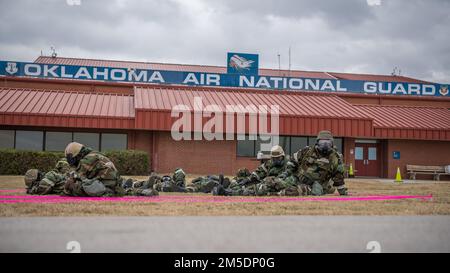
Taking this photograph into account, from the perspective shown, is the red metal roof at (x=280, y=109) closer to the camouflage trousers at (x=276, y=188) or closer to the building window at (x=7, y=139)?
the building window at (x=7, y=139)

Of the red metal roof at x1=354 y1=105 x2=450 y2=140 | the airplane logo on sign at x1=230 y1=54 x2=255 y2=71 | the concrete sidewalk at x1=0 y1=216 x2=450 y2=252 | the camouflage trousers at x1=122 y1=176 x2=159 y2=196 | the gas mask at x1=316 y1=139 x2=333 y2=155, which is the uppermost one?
the airplane logo on sign at x1=230 y1=54 x2=255 y2=71

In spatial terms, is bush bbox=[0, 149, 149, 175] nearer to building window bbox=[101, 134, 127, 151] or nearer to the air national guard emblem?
building window bbox=[101, 134, 127, 151]

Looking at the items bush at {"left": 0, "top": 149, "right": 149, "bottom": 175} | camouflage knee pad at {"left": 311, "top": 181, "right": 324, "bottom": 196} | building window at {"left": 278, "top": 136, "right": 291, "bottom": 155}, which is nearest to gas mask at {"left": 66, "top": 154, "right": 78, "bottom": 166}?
camouflage knee pad at {"left": 311, "top": 181, "right": 324, "bottom": 196}

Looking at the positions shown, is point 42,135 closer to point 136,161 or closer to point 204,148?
point 136,161

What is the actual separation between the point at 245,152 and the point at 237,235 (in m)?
24.1

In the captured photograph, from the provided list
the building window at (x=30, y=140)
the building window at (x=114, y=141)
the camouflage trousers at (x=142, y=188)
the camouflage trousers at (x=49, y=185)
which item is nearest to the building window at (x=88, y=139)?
the building window at (x=114, y=141)

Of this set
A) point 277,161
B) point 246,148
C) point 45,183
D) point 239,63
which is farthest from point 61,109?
point 277,161

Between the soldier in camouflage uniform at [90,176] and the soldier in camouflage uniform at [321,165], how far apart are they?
449 cm

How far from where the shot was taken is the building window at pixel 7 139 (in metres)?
27.5

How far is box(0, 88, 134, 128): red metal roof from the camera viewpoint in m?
26.3

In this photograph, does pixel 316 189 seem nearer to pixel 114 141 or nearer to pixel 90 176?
pixel 90 176

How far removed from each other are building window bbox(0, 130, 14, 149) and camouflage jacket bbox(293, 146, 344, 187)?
19911mm
